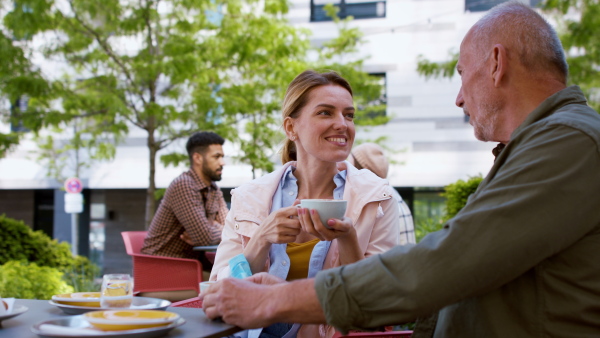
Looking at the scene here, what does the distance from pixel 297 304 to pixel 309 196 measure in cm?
149

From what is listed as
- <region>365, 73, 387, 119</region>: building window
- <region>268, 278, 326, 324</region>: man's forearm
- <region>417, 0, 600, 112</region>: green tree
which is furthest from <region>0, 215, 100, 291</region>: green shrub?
<region>268, 278, 326, 324</region>: man's forearm

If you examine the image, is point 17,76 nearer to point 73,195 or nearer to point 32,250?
point 32,250

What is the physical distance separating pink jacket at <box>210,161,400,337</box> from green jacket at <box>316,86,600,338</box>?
3.75 feet

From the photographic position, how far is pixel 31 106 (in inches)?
406

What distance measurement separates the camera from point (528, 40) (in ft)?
5.99

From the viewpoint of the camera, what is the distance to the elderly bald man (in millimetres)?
1472

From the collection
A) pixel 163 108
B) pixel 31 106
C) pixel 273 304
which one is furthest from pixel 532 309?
pixel 31 106

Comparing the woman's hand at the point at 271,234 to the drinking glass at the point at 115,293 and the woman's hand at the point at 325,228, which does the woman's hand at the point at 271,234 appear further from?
the drinking glass at the point at 115,293

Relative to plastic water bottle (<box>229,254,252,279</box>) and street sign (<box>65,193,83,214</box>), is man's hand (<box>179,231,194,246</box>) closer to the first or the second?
plastic water bottle (<box>229,254,252,279</box>)

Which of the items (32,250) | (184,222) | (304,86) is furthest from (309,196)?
(32,250)

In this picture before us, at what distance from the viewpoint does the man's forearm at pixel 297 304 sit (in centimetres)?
159

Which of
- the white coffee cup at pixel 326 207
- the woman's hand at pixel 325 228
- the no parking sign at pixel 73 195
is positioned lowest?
the no parking sign at pixel 73 195

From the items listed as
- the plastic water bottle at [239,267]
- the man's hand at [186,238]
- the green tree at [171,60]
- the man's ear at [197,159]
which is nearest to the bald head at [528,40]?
the plastic water bottle at [239,267]

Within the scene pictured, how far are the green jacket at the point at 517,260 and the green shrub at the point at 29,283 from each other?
6.82 m
